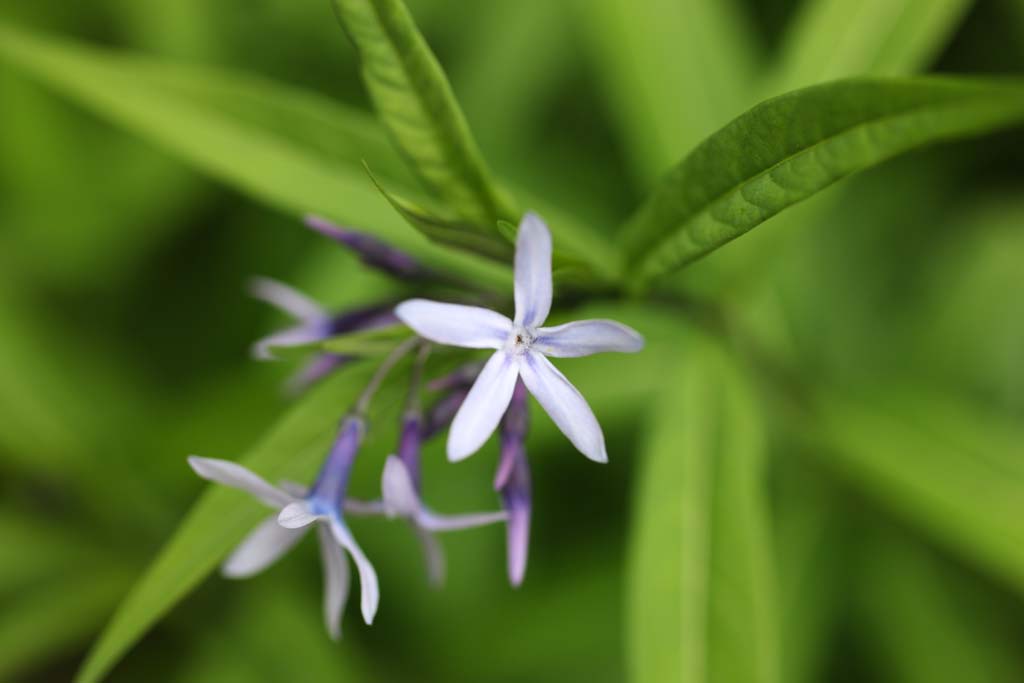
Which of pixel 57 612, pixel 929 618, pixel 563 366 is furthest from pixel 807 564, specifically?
pixel 57 612

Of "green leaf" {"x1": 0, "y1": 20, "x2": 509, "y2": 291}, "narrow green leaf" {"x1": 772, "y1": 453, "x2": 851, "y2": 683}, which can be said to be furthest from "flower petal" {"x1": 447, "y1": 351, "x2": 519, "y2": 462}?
"narrow green leaf" {"x1": 772, "y1": 453, "x2": 851, "y2": 683}

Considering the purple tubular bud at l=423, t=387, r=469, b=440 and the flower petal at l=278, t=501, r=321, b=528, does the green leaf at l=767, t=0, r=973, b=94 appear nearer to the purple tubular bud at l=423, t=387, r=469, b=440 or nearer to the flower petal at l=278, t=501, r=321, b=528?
the purple tubular bud at l=423, t=387, r=469, b=440

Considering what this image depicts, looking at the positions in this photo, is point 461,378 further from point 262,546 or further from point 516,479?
point 262,546

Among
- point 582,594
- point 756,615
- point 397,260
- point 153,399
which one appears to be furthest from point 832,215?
point 153,399

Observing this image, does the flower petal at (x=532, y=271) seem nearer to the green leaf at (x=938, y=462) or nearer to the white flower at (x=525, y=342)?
the white flower at (x=525, y=342)

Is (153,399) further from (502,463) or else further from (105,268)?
(502,463)

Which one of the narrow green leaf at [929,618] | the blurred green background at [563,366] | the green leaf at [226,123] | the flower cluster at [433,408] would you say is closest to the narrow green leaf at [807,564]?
the blurred green background at [563,366]
